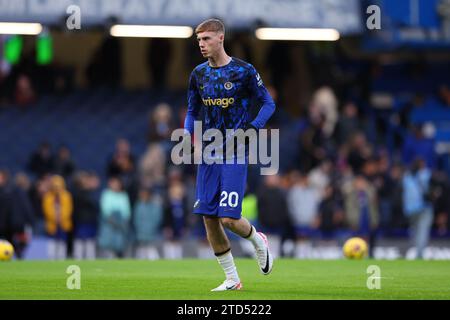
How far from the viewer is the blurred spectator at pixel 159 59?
32.2 meters

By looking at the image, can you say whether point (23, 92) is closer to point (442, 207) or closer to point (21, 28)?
point (21, 28)

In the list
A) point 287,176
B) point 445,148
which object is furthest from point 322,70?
point 287,176

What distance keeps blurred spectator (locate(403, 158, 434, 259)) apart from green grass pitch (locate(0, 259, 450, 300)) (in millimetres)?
6072

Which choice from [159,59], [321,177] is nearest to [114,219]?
[321,177]

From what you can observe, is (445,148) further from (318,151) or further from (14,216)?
(14,216)

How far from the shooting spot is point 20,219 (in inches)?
944

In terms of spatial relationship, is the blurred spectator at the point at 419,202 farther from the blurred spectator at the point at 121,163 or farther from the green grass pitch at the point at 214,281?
the blurred spectator at the point at 121,163

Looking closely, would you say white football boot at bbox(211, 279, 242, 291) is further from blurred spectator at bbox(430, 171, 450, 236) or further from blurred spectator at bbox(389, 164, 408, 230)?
blurred spectator at bbox(430, 171, 450, 236)

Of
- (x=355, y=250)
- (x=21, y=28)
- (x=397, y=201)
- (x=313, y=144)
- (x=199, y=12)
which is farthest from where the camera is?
(x=313, y=144)

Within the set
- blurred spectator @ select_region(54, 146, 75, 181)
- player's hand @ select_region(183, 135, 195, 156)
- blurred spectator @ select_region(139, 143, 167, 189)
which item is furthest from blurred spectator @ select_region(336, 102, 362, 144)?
player's hand @ select_region(183, 135, 195, 156)

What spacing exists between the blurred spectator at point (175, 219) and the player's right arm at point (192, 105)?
1378 centimetres

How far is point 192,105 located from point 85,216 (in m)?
13.6

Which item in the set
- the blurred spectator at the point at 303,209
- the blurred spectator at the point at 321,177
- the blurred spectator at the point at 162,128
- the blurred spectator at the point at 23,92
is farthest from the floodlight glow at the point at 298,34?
the blurred spectator at the point at 23,92

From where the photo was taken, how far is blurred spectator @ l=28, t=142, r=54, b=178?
27.7 meters
